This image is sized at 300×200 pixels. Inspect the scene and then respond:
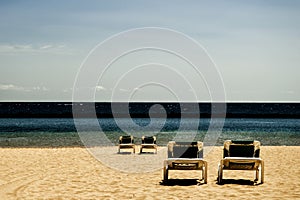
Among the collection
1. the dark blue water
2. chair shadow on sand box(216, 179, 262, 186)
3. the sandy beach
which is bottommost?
the sandy beach

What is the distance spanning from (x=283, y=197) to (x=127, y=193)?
10.1 ft

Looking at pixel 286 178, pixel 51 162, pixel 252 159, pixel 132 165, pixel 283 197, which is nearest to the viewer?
pixel 283 197

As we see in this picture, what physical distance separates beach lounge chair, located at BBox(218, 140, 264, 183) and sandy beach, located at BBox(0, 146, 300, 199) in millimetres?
376

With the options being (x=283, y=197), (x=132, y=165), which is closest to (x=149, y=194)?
(x=283, y=197)

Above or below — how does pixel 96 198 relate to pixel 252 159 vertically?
below

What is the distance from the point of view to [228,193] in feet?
29.5

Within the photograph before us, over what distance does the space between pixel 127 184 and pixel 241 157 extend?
109 inches

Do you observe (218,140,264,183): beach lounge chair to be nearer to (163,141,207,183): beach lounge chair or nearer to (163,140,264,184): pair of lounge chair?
(163,140,264,184): pair of lounge chair

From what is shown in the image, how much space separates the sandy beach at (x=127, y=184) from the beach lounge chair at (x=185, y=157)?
15.4 inches

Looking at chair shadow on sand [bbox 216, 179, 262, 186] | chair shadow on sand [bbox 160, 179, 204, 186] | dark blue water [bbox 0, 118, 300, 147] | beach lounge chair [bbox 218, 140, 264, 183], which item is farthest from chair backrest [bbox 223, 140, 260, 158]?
dark blue water [bbox 0, 118, 300, 147]

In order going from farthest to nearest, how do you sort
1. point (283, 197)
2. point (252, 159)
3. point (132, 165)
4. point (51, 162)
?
point (51, 162)
point (132, 165)
point (252, 159)
point (283, 197)

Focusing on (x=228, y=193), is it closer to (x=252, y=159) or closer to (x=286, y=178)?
(x=252, y=159)

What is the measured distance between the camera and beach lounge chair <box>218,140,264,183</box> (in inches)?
397

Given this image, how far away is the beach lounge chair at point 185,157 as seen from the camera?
Answer: 10062mm
